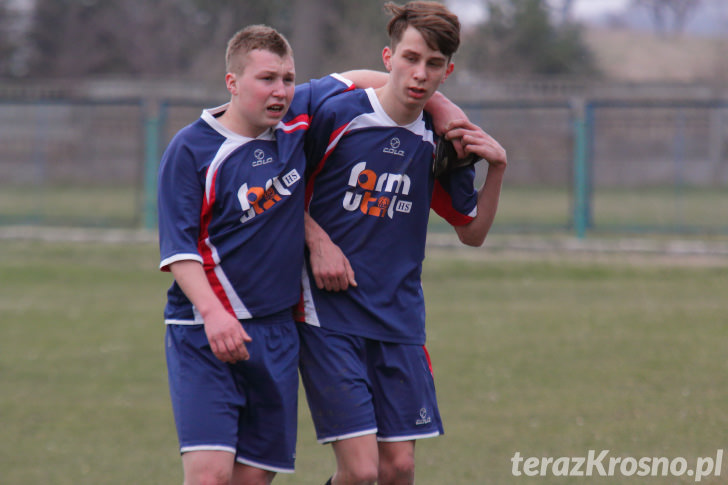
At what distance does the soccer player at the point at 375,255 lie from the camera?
3.74 metres

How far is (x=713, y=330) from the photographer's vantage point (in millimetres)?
9117

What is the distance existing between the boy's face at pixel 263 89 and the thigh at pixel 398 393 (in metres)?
0.99

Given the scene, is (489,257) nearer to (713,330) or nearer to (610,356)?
(713,330)

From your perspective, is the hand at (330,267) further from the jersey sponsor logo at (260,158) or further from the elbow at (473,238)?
the elbow at (473,238)

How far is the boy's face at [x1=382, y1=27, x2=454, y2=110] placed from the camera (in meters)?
3.67

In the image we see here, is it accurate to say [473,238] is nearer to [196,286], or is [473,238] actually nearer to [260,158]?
[260,158]

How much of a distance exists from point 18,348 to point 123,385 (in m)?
1.78

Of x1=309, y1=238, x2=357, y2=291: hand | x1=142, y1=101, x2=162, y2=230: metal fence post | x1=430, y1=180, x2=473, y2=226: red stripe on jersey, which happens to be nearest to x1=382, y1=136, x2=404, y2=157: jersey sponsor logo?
x1=430, y1=180, x2=473, y2=226: red stripe on jersey

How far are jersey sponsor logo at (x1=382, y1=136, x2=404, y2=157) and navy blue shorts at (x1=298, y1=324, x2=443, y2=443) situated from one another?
2.42ft

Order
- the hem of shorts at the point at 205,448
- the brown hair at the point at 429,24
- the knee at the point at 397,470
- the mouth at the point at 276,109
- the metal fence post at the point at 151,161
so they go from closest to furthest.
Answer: the hem of shorts at the point at 205,448, the mouth at the point at 276,109, the brown hair at the point at 429,24, the knee at the point at 397,470, the metal fence post at the point at 151,161

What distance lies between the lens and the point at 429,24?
366 centimetres

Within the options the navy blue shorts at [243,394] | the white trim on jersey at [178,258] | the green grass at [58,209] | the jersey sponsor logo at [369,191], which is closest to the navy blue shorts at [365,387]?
the navy blue shorts at [243,394]

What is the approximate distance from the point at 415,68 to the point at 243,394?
1377 millimetres

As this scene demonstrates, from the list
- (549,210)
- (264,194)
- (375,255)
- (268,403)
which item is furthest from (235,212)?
(549,210)
